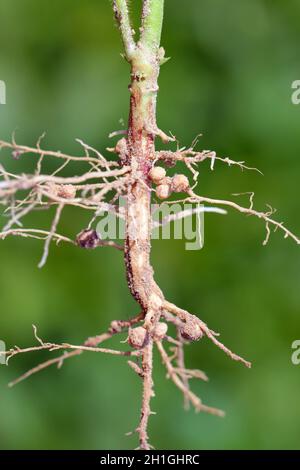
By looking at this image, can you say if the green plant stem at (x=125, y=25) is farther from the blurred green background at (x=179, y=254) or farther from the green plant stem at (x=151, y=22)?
the blurred green background at (x=179, y=254)

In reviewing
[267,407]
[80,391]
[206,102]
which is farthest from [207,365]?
[206,102]

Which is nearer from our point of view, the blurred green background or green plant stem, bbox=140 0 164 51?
green plant stem, bbox=140 0 164 51

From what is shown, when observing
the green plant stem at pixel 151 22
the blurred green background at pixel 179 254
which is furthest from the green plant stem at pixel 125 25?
the blurred green background at pixel 179 254

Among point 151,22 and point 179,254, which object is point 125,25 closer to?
point 151,22

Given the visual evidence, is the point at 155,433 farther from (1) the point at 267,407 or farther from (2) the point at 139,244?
(2) the point at 139,244

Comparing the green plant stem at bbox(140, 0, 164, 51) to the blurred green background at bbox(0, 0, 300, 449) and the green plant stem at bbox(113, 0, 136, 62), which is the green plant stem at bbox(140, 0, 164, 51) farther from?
the blurred green background at bbox(0, 0, 300, 449)

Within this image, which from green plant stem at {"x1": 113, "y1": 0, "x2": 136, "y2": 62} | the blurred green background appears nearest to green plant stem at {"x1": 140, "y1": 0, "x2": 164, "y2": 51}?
green plant stem at {"x1": 113, "y1": 0, "x2": 136, "y2": 62}

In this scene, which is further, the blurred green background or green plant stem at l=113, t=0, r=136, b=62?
the blurred green background

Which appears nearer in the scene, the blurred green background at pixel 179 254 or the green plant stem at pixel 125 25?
the green plant stem at pixel 125 25
